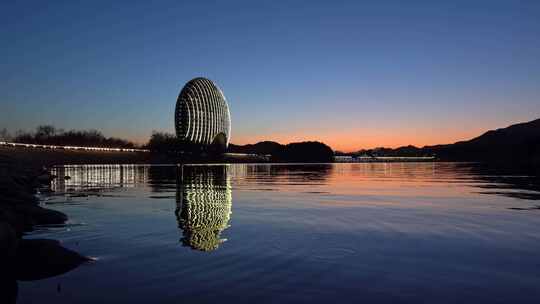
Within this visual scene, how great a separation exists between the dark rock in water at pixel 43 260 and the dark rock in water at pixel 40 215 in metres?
5.71

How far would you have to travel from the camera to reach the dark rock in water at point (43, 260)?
29.9 feet

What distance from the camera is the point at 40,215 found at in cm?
1560

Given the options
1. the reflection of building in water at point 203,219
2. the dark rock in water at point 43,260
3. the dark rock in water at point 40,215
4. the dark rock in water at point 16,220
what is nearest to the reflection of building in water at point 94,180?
the reflection of building in water at point 203,219

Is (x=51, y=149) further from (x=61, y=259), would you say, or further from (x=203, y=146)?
(x=61, y=259)

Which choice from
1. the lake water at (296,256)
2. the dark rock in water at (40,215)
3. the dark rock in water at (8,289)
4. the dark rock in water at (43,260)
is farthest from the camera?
the dark rock in water at (40,215)

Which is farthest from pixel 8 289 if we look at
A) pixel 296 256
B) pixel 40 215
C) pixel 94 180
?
pixel 94 180

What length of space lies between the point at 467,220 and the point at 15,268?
1466cm

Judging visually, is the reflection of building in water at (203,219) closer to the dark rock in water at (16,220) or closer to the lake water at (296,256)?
the lake water at (296,256)

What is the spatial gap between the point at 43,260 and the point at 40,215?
6.69 meters

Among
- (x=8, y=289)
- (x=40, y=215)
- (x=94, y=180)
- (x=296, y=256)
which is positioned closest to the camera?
(x=8, y=289)

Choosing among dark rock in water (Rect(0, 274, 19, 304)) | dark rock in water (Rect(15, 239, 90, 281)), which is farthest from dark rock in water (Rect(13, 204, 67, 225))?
dark rock in water (Rect(0, 274, 19, 304))

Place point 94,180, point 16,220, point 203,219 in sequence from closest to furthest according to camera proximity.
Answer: point 16,220, point 203,219, point 94,180

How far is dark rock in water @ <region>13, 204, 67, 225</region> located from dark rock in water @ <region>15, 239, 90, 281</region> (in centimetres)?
571

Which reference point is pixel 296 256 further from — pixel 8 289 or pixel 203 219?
pixel 203 219
